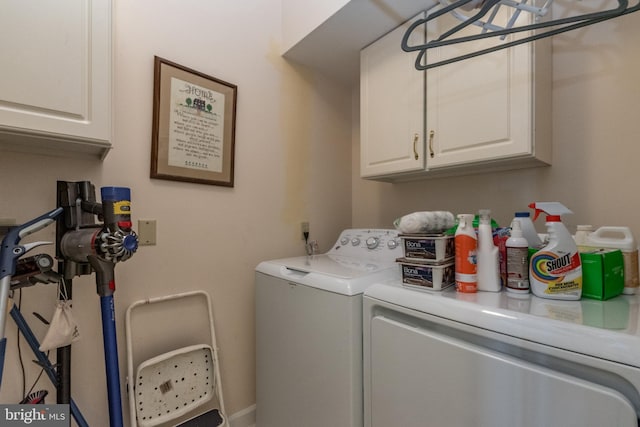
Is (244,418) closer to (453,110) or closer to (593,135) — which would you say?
(453,110)

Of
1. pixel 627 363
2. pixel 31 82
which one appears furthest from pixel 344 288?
pixel 31 82

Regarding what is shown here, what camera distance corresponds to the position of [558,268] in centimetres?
85

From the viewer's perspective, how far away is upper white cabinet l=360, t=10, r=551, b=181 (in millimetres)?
1152

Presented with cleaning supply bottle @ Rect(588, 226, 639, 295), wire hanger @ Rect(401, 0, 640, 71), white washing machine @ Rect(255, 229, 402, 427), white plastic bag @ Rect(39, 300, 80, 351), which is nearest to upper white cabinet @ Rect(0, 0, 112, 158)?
white plastic bag @ Rect(39, 300, 80, 351)

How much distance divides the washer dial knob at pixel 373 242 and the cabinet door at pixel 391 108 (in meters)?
0.36

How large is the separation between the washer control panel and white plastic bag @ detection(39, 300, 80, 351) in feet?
4.03

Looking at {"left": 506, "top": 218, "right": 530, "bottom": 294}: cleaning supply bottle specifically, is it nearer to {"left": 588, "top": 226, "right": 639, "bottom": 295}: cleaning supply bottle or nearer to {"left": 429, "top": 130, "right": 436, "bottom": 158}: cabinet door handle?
{"left": 588, "top": 226, "right": 639, "bottom": 295}: cleaning supply bottle

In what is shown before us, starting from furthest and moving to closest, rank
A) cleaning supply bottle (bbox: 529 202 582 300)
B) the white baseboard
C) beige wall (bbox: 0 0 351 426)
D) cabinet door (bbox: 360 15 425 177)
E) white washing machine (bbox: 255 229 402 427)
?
the white baseboard → cabinet door (bbox: 360 15 425 177) → beige wall (bbox: 0 0 351 426) → white washing machine (bbox: 255 229 402 427) → cleaning supply bottle (bbox: 529 202 582 300)

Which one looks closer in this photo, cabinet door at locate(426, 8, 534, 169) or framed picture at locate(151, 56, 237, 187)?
cabinet door at locate(426, 8, 534, 169)

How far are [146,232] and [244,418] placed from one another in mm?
1130

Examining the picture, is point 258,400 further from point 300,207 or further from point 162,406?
point 300,207

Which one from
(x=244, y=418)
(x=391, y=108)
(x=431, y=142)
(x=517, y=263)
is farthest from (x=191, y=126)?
(x=244, y=418)

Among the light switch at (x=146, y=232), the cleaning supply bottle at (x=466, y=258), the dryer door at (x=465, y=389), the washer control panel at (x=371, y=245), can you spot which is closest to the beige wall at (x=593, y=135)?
the washer control panel at (x=371, y=245)

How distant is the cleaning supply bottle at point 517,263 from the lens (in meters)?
0.89
